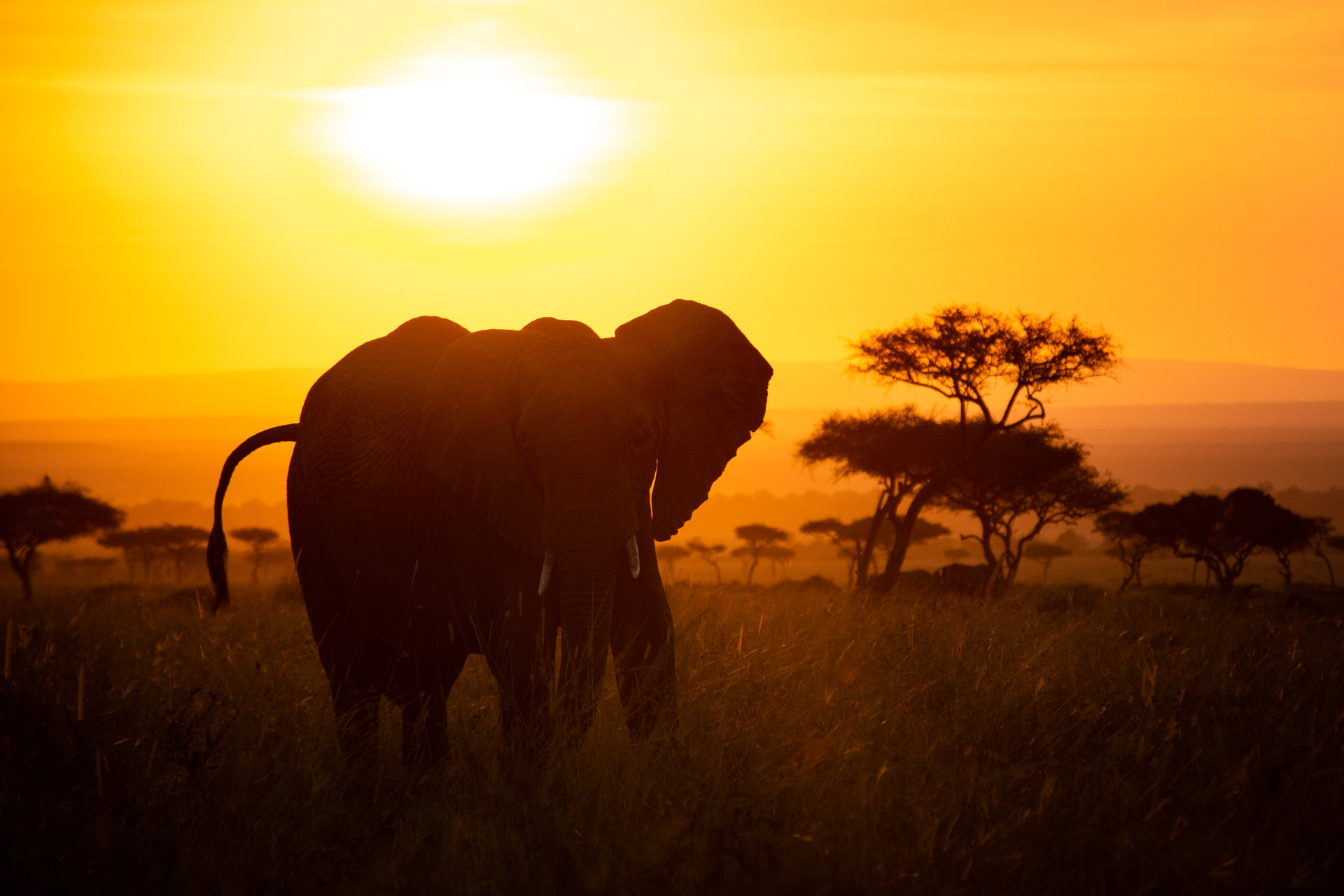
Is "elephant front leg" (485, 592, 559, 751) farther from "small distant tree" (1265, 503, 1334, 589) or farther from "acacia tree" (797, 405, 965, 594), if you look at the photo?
"small distant tree" (1265, 503, 1334, 589)

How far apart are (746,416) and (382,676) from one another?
120 inches

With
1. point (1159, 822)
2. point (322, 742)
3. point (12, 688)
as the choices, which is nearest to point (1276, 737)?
point (1159, 822)

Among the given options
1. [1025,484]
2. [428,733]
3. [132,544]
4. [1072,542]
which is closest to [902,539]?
[1025,484]

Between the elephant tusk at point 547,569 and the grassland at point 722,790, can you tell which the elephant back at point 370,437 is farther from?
the elephant tusk at point 547,569

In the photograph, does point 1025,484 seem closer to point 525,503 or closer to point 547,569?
point 525,503

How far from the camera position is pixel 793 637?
840 cm

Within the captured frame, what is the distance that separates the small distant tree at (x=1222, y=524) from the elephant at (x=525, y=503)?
32576mm

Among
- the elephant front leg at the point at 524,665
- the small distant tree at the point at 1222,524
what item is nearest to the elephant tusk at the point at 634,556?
the elephant front leg at the point at 524,665

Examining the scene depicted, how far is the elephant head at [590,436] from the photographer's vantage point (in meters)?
5.67

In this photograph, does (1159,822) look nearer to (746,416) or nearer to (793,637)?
(746,416)

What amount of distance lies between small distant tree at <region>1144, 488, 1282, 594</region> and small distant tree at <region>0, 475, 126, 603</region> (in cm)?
3411

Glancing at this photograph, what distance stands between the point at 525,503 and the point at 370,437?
6.00 ft

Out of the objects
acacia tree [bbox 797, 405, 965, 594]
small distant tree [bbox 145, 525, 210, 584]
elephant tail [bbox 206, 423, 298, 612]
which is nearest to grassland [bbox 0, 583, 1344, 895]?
elephant tail [bbox 206, 423, 298, 612]

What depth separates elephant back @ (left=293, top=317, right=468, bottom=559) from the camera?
23.2 ft
